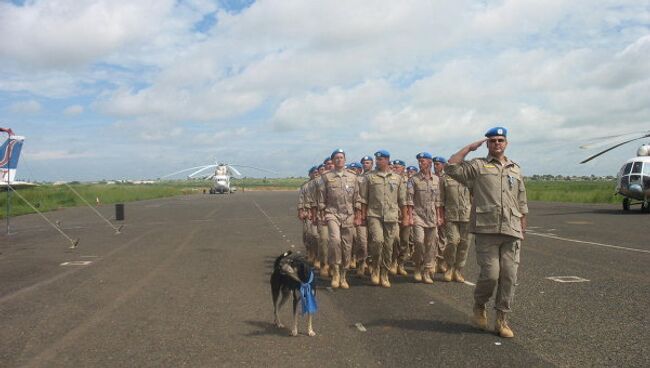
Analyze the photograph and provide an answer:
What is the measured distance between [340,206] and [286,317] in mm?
2822

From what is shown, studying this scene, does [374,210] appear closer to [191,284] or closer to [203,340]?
[191,284]

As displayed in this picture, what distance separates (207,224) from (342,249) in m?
14.8

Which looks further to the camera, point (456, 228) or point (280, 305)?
point (456, 228)

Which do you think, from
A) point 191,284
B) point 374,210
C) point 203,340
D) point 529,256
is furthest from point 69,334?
point 529,256

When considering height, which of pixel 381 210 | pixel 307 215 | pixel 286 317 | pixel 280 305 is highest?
pixel 381 210

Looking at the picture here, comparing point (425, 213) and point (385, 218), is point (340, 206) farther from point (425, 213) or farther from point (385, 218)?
point (425, 213)

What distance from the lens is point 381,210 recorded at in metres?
9.23

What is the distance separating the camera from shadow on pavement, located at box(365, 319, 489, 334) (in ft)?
20.2

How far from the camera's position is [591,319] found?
650cm

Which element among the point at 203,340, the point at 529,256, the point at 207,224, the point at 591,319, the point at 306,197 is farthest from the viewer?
the point at 207,224

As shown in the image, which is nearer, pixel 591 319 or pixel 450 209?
pixel 591 319

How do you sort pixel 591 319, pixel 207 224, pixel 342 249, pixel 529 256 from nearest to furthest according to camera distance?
pixel 591 319
pixel 342 249
pixel 529 256
pixel 207 224

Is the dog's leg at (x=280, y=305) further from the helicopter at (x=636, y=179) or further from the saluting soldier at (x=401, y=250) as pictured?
the helicopter at (x=636, y=179)

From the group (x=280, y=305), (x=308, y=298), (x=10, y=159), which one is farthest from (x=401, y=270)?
(x=10, y=159)
